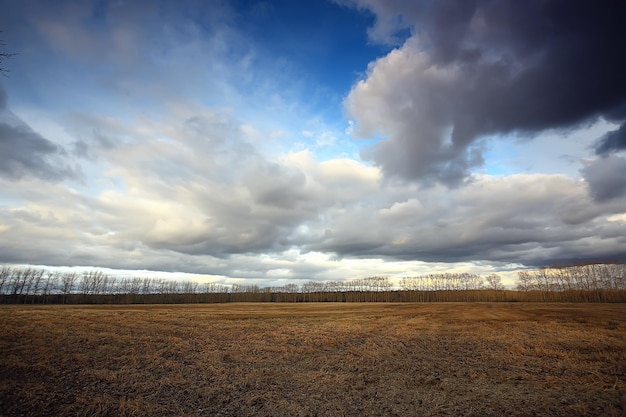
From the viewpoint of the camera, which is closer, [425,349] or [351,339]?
[425,349]

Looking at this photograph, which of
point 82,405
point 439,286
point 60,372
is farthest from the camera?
point 439,286

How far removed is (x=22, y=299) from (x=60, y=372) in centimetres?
17054

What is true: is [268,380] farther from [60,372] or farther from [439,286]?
[439,286]

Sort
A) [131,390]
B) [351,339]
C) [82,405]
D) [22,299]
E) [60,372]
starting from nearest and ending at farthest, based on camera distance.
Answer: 1. [82,405]
2. [131,390]
3. [60,372]
4. [351,339]
5. [22,299]

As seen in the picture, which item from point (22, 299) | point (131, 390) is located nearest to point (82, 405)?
point (131, 390)

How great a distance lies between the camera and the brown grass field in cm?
1159

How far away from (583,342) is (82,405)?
30860mm

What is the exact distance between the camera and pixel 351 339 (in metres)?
26.8

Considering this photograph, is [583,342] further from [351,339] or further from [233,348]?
[233,348]

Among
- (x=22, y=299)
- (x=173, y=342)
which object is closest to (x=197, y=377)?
(x=173, y=342)

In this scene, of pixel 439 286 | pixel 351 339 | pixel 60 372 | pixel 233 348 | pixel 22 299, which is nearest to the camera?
pixel 60 372

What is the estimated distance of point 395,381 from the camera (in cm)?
1516

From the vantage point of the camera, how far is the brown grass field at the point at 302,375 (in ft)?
38.0

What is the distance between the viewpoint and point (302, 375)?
53.1 ft
